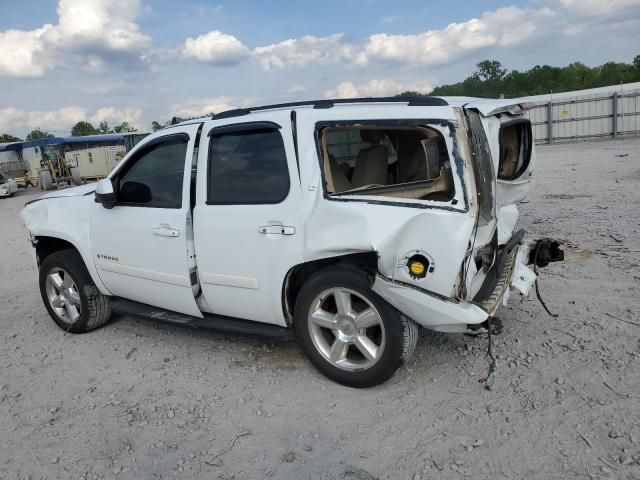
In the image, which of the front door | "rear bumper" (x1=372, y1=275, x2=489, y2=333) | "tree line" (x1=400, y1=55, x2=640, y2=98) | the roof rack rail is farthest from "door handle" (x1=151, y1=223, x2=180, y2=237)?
"tree line" (x1=400, y1=55, x2=640, y2=98)

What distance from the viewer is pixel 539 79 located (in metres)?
68.4

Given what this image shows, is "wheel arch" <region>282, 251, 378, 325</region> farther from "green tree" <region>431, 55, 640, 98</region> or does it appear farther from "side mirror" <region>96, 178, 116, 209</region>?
"green tree" <region>431, 55, 640, 98</region>

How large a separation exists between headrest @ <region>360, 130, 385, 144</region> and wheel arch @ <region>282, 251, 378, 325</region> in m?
1.17

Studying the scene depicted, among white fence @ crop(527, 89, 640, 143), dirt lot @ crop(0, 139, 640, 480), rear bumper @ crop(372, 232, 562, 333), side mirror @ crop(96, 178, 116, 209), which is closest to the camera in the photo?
dirt lot @ crop(0, 139, 640, 480)

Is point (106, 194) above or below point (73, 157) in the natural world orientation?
above

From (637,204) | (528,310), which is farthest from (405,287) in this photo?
(637,204)

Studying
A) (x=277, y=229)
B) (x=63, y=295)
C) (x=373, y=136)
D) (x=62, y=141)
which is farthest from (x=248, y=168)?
(x=62, y=141)

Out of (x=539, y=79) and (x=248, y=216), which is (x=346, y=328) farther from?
(x=539, y=79)

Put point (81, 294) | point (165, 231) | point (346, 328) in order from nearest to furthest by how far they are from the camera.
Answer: point (346, 328), point (165, 231), point (81, 294)

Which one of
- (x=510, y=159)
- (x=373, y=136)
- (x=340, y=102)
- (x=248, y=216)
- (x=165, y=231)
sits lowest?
(x=165, y=231)

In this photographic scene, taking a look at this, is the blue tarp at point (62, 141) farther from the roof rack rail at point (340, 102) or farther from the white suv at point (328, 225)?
the roof rack rail at point (340, 102)

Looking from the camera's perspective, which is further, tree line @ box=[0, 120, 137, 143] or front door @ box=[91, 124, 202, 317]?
tree line @ box=[0, 120, 137, 143]

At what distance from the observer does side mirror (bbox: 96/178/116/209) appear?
4.15m

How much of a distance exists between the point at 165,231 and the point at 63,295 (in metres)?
1.71
